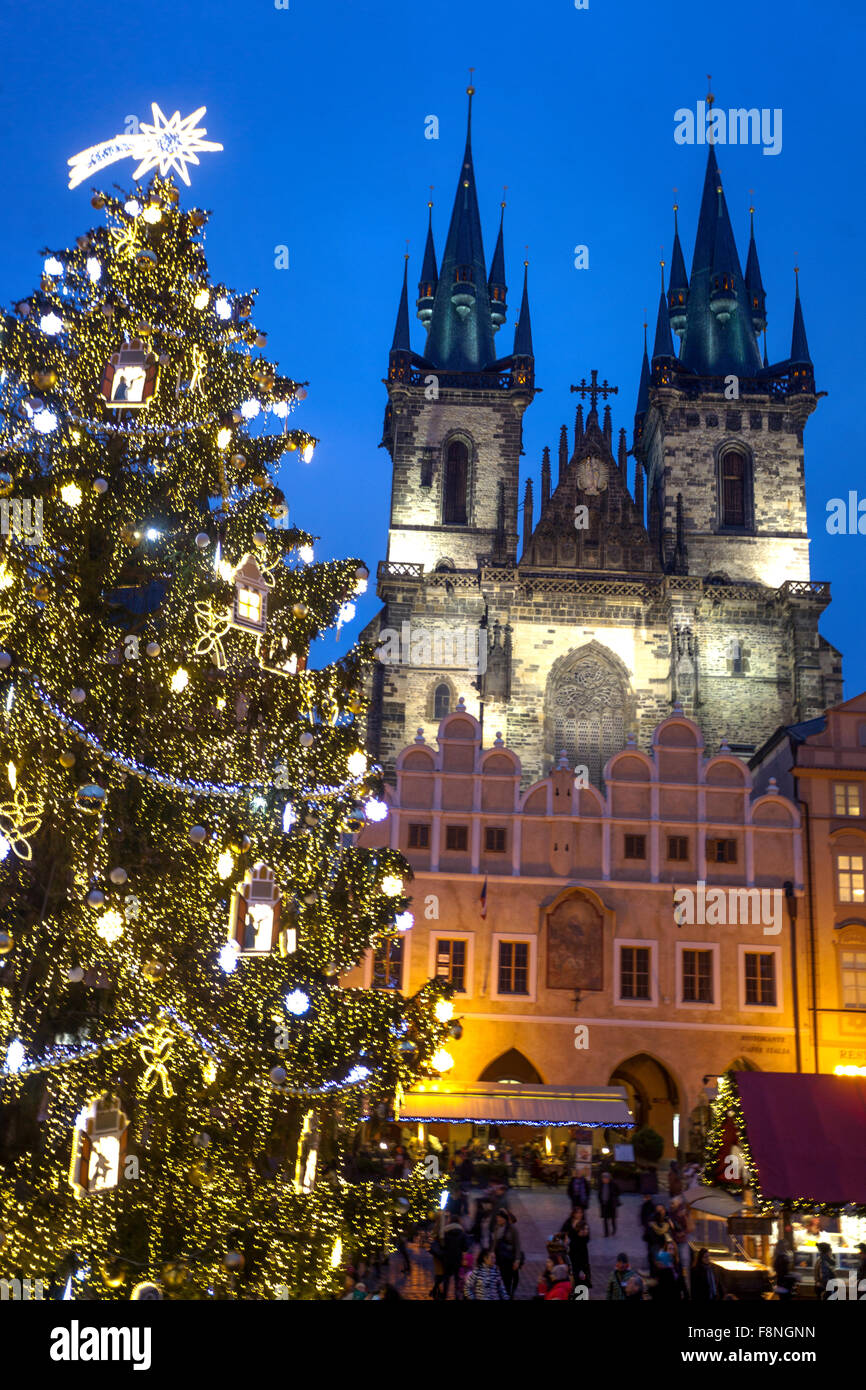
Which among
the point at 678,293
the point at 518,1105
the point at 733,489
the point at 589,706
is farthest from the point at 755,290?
the point at 518,1105

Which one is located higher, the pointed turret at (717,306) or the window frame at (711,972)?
the pointed turret at (717,306)

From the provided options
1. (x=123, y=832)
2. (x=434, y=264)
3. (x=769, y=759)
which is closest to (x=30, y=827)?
(x=123, y=832)

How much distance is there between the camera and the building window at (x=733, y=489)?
148ft

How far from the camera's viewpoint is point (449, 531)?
44469 mm

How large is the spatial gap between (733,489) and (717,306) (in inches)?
318

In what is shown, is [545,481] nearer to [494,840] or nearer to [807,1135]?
[494,840]

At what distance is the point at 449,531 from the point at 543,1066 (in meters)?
22.3

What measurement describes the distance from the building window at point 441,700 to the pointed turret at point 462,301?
12359 mm

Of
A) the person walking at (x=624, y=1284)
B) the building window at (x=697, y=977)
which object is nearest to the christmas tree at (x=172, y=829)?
the person walking at (x=624, y=1284)

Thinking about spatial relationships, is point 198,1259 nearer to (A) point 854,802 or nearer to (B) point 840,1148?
(B) point 840,1148
